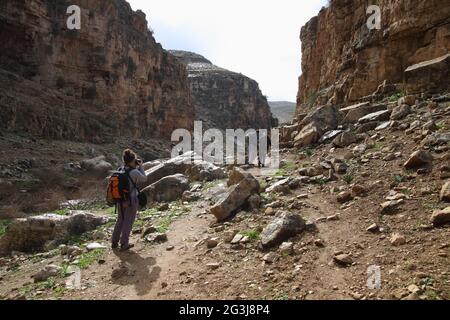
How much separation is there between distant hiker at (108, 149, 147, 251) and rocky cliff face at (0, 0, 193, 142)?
1451 cm

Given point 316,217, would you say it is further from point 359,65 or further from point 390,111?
point 359,65

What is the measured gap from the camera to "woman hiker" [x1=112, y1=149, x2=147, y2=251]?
577 centimetres

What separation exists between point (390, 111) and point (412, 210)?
211 inches

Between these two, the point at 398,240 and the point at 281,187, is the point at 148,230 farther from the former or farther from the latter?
the point at 398,240

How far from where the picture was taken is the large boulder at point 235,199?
20.8ft

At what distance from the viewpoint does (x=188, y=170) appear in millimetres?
11094

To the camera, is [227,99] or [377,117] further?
[227,99]

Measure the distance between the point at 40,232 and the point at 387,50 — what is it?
11.6 meters

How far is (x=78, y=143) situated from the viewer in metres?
20.5

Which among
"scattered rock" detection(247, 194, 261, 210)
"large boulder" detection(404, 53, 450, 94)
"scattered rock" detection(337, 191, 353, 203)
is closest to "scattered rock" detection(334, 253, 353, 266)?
"scattered rock" detection(337, 191, 353, 203)

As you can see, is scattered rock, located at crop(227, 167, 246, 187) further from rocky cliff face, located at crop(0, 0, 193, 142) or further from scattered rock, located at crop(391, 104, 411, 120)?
rocky cliff face, located at crop(0, 0, 193, 142)

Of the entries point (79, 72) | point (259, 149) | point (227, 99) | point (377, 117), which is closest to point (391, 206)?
point (377, 117)

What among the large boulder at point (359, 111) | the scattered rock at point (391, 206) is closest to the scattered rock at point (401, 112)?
the large boulder at point (359, 111)
